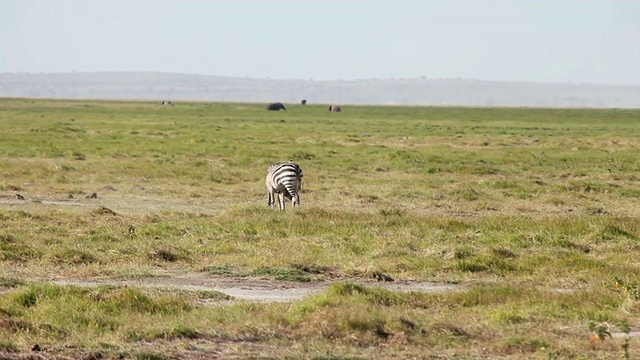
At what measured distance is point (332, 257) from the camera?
702 inches

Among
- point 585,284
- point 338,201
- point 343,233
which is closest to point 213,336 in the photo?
point 585,284

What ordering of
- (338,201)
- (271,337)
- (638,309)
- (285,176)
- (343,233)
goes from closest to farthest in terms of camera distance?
(271,337)
(638,309)
(343,233)
(285,176)
(338,201)

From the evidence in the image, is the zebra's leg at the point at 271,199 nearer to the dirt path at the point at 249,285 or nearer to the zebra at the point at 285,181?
the zebra at the point at 285,181

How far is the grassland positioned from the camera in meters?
11.9

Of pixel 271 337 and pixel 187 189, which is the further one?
pixel 187 189

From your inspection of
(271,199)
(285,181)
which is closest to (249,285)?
(285,181)

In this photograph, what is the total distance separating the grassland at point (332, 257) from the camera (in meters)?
11.9

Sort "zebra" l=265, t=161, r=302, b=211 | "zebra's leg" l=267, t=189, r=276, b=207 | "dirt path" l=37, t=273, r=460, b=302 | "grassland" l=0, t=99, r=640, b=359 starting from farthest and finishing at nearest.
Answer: "zebra's leg" l=267, t=189, r=276, b=207 → "zebra" l=265, t=161, r=302, b=211 → "dirt path" l=37, t=273, r=460, b=302 → "grassland" l=0, t=99, r=640, b=359

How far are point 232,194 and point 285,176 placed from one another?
446 centimetres

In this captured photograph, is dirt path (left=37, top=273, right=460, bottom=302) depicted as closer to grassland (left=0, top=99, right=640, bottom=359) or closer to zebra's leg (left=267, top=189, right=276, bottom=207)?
grassland (left=0, top=99, right=640, bottom=359)

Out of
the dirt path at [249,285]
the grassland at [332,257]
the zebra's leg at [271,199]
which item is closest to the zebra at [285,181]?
the zebra's leg at [271,199]

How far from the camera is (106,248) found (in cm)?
1838

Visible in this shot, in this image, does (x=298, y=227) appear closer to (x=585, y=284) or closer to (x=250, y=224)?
(x=250, y=224)

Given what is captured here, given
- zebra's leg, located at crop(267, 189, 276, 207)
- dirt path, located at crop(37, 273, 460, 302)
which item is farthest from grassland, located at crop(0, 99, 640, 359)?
zebra's leg, located at crop(267, 189, 276, 207)
